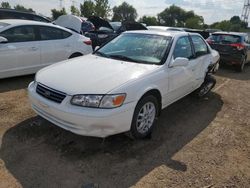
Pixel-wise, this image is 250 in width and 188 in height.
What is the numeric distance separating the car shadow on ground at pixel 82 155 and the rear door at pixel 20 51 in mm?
2246

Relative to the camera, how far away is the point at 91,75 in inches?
151

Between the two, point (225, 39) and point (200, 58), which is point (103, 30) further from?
point (200, 58)

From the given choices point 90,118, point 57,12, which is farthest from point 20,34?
point 57,12

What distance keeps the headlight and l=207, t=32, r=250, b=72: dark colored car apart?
27.2 ft

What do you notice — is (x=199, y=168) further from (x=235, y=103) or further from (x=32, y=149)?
(x=235, y=103)

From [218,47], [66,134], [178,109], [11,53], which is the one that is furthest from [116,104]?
[218,47]

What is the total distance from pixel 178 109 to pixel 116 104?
2.45 metres

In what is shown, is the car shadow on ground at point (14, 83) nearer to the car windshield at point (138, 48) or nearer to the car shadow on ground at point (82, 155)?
the car shadow on ground at point (82, 155)

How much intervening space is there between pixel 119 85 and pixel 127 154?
0.95 metres

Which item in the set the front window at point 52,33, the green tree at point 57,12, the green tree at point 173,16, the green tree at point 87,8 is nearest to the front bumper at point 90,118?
the front window at point 52,33

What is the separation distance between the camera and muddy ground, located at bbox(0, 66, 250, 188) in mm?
3217

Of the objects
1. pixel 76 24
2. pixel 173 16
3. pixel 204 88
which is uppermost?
pixel 173 16

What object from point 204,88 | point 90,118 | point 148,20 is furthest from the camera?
point 148,20

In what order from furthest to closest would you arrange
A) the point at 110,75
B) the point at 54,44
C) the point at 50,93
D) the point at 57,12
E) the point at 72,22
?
the point at 57,12 < the point at 72,22 < the point at 54,44 < the point at 110,75 < the point at 50,93
